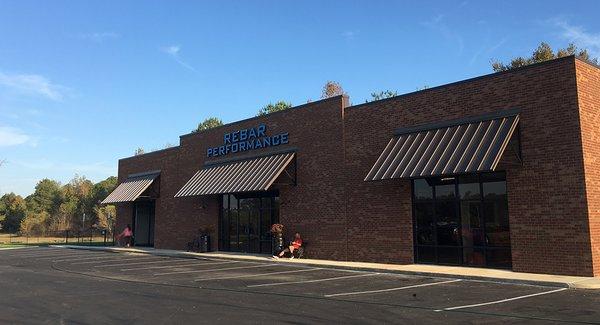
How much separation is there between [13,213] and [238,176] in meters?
66.4

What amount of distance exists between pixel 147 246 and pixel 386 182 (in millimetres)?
20270

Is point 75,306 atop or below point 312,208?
below

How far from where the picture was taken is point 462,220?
16578mm

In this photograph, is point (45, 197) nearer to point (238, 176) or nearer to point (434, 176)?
point (238, 176)

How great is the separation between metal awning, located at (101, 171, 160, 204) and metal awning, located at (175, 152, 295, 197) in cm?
492

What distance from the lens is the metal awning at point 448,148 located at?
1477 centimetres

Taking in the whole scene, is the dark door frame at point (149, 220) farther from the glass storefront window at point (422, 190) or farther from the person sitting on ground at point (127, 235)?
the glass storefront window at point (422, 190)

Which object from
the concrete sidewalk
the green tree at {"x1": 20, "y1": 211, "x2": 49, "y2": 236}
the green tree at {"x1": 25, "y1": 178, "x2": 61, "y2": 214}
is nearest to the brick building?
the concrete sidewalk

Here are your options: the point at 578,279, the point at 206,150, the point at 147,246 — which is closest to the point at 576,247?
the point at 578,279

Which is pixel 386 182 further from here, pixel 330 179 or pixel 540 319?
pixel 540 319

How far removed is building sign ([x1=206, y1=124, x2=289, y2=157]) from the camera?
76.9 feet

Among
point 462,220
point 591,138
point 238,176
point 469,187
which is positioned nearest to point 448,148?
point 469,187

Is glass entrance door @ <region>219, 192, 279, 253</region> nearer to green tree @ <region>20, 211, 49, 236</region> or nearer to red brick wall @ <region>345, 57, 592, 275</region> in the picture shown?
red brick wall @ <region>345, 57, 592, 275</region>

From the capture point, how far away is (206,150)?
27734 millimetres
